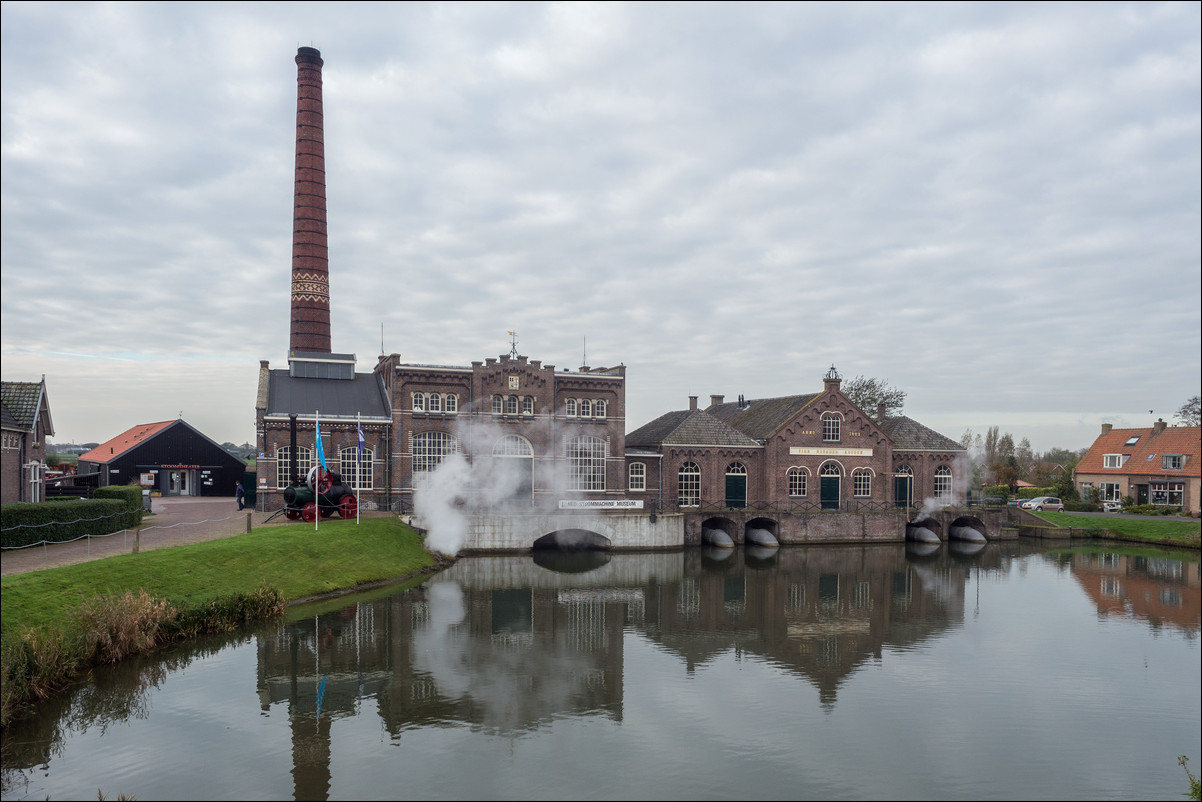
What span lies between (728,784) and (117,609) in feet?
59.4

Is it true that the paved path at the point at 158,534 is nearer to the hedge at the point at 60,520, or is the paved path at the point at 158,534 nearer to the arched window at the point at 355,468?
the hedge at the point at 60,520

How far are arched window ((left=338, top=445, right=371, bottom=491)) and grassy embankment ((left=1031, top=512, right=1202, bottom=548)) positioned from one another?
167 ft

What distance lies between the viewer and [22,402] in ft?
116

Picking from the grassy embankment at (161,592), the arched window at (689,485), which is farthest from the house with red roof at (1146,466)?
the grassy embankment at (161,592)

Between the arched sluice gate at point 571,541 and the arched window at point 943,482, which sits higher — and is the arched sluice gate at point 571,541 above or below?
below

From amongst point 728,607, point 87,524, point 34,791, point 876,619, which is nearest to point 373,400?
point 87,524

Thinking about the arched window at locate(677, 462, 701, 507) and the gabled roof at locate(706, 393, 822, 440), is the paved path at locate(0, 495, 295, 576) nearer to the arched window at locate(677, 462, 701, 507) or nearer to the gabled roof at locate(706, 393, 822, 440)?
the arched window at locate(677, 462, 701, 507)

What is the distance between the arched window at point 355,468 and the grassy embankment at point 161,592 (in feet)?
30.4

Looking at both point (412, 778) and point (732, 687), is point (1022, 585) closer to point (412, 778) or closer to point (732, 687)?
point (732, 687)

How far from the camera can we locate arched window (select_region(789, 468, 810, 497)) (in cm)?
5719

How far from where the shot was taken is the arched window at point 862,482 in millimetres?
58562

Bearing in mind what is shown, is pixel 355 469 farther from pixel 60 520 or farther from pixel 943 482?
pixel 943 482

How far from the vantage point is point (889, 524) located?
57031 millimetres

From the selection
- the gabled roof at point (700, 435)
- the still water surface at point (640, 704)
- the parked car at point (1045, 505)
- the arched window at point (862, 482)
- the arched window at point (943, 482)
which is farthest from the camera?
the parked car at point (1045, 505)
